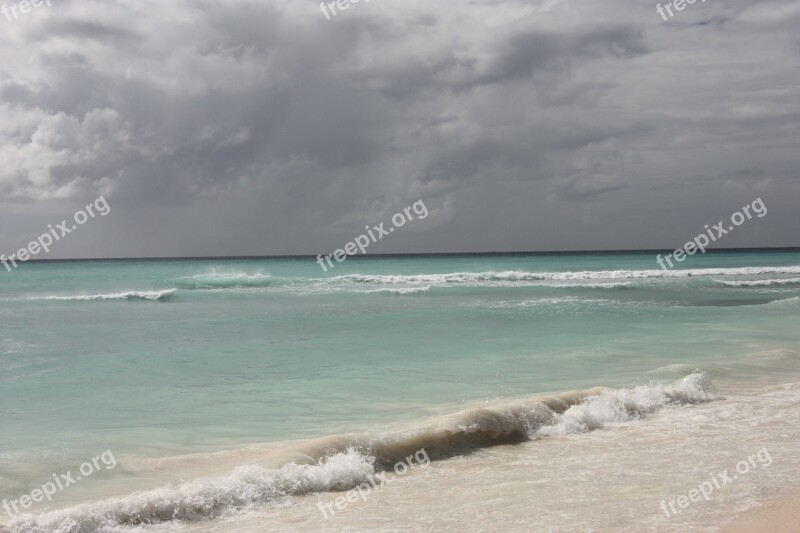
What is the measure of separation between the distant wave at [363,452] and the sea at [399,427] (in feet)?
0.07

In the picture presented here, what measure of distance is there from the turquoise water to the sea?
0.07 meters

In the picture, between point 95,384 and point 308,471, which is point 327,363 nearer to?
point 95,384

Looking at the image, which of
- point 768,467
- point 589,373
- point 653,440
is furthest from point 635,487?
point 589,373

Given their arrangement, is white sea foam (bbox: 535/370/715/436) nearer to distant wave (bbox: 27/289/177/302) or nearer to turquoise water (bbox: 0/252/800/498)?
turquoise water (bbox: 0/252/800/498)

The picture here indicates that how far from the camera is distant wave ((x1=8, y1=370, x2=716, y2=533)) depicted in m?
5.43

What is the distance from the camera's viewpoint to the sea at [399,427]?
5465 millimetres

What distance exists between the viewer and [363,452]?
6926 millimetres

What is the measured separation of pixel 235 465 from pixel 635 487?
3785 mm

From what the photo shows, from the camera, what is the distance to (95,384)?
11.5 meters

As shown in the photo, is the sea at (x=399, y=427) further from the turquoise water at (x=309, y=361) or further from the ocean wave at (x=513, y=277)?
the ocean wave at (x=513, y=277)

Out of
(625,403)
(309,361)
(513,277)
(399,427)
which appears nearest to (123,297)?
(309,361)

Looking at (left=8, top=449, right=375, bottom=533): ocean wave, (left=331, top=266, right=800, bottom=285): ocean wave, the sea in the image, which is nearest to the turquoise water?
the sea

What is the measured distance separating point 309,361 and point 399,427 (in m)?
6.03

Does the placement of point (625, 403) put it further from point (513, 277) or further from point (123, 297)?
point (513, 277)
